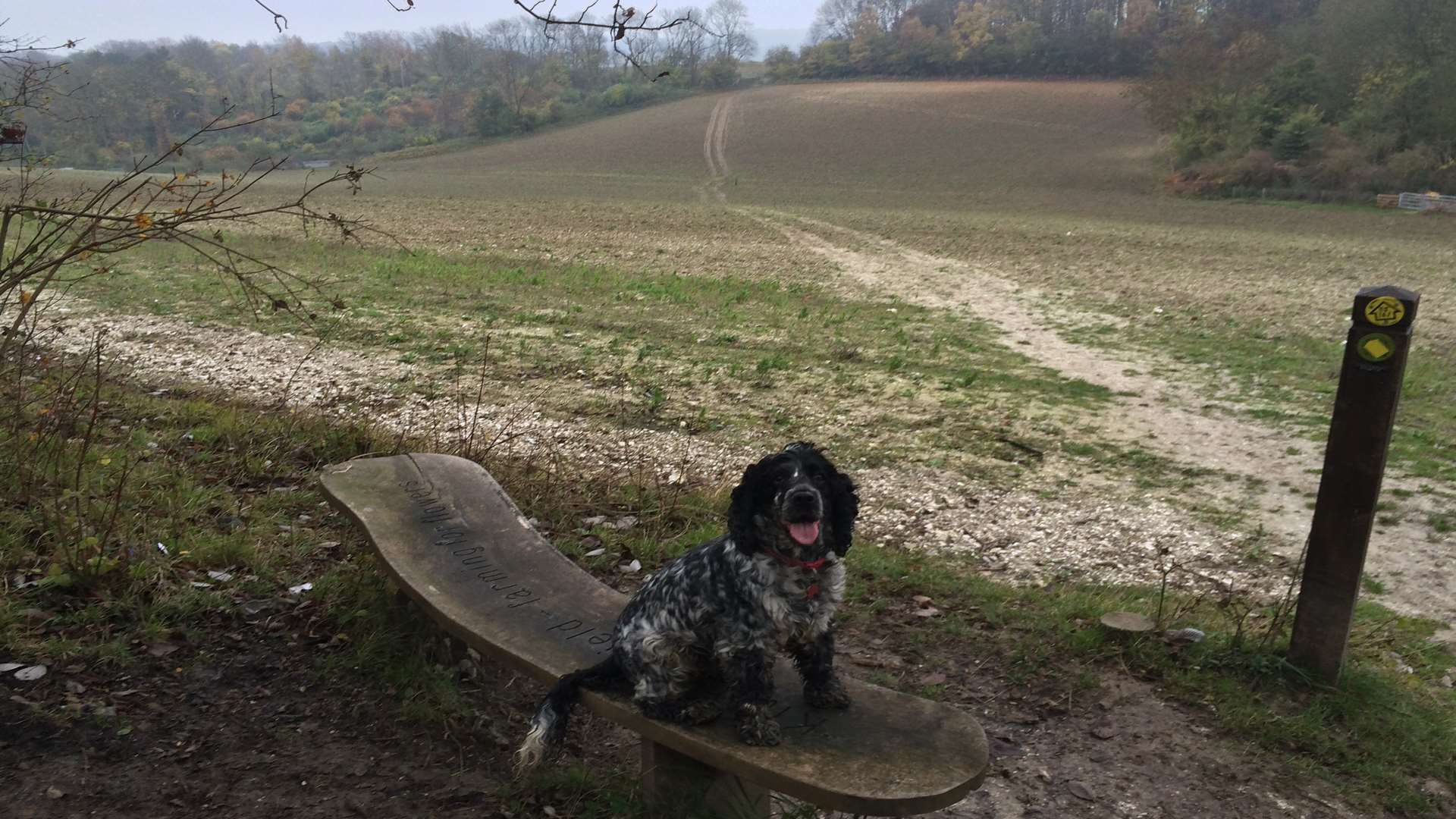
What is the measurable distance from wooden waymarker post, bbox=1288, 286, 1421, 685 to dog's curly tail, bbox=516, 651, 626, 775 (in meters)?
3.06

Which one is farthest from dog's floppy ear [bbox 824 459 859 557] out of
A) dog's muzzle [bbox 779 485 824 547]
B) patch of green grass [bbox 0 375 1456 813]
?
patch of green grass [bbox 0 375 1456 813]

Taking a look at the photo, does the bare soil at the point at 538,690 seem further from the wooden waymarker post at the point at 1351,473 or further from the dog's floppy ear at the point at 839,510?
the dog's floppy ear at the point at 839,510

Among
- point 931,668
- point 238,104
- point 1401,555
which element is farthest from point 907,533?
point 238,104

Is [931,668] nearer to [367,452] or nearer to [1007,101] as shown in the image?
[367,452]

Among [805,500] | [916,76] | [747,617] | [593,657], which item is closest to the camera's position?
[805,500]

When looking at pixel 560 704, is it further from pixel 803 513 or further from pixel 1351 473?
pixel 1351 473

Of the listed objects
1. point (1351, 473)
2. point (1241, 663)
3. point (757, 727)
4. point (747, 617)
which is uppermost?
point (1351, 473)

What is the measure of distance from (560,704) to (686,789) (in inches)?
20.2

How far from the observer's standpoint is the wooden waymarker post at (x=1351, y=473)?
404 centimetres

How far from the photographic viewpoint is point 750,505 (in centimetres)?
315

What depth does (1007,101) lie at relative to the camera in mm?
79812

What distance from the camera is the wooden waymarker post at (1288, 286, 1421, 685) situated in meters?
4.04

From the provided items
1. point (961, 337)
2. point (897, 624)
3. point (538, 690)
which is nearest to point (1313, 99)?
point (961, 337)

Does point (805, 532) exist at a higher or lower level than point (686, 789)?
higher
